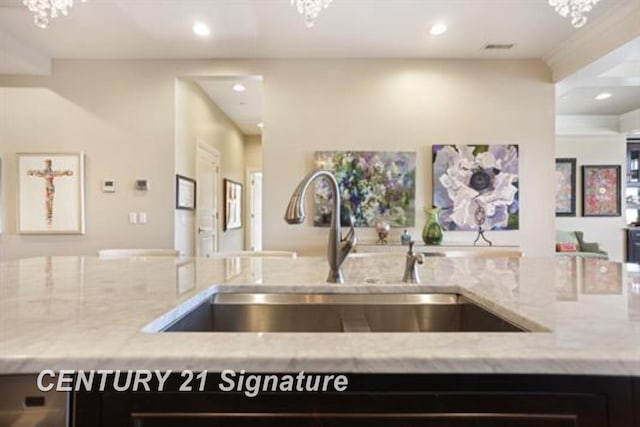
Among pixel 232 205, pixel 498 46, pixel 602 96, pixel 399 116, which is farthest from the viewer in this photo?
pixel 232 205

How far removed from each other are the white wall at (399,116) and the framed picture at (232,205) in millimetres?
2387

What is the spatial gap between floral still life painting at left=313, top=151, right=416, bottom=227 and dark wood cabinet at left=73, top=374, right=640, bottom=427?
361cm

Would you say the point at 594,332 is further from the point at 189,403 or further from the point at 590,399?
the point at 189,403

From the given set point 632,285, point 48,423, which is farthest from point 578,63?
point 48,423

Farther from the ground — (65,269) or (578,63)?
(578,63)

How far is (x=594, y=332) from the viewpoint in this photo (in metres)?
0.68

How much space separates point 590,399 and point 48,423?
81 centimetres

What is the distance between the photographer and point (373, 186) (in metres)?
4.21

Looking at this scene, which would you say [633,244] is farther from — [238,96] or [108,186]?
[108,186]

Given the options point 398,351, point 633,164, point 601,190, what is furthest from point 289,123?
point 633,164

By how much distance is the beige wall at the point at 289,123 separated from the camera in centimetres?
416

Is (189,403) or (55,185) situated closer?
(189,403)

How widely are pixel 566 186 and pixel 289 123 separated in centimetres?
602

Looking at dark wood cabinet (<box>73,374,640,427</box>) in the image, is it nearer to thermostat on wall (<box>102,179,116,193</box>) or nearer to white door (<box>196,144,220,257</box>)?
thermostat on wall (<box>102,179,116,193</box>)
